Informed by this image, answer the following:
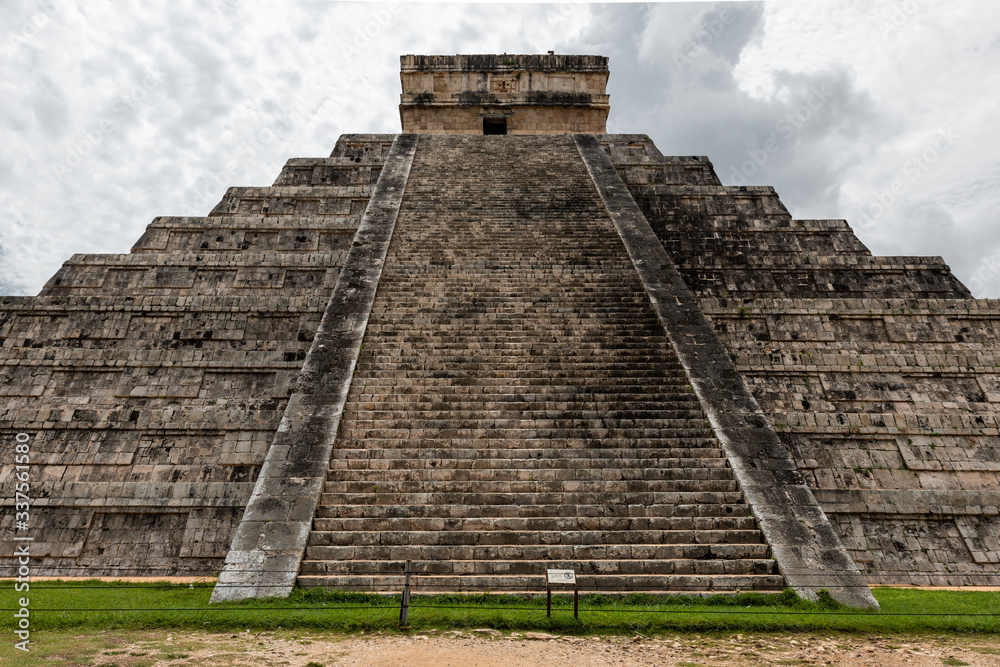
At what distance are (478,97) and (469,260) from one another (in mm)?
11673

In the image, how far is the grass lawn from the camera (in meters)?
4.98

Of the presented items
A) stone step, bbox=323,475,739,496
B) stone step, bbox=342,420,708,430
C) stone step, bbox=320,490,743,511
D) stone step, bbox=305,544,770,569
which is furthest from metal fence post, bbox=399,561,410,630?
stone step, bbox=342,420,708,430

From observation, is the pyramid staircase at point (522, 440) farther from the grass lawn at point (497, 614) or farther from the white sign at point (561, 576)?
the white sign at point (561, 576)

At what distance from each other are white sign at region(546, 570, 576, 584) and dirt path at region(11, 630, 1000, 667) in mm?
571

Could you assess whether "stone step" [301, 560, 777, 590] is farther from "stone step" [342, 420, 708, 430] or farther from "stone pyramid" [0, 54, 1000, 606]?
"stone step" [342, 420, 708, 430]

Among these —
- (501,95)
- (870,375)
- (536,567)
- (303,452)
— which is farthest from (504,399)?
(501,95)

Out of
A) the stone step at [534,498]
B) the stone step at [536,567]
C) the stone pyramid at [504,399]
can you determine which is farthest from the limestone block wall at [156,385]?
the stone step at [536,567]

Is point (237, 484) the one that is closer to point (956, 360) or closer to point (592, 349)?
point (592, 349)

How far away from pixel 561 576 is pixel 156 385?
8407 mm

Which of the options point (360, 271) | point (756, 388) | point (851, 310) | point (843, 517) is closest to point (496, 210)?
point (360, 271)

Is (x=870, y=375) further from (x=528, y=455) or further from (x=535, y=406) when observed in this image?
(x=528, y=455)

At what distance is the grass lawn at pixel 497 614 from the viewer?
4984 mm

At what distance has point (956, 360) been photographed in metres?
10.0

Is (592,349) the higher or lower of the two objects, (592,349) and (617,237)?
the lower
